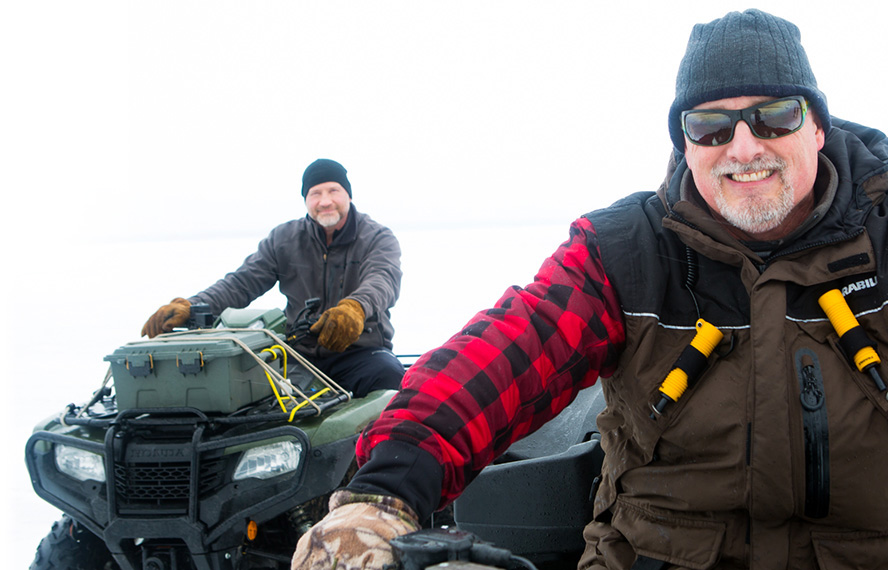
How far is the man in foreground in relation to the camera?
48.9 inches

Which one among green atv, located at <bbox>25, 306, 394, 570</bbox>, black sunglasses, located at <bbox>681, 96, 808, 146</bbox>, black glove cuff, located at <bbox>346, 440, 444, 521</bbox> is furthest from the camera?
green atv, located at <bbox>25, 306, 394, 570</bbox>

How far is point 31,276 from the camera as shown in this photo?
18719 mm

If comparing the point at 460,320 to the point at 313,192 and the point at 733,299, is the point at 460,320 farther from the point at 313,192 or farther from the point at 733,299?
the point at 733,299

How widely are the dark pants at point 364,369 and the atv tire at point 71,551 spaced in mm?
1096

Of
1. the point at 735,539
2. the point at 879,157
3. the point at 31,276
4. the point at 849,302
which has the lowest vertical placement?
the point at 31,276

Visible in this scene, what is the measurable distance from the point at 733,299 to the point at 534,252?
43.9 ft

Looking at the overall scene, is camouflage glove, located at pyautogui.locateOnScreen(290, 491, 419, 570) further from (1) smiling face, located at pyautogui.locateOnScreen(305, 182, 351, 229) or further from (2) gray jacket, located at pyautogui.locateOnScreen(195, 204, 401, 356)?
(1) smiling face, located at pyautogui.locateOnScreen(305, 182, 351, 229)

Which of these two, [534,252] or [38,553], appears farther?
[534,252]

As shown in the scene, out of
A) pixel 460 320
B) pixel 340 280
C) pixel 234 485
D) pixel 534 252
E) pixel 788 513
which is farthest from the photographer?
pixel 534 252

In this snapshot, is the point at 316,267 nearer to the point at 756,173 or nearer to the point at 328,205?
the point at 328,205

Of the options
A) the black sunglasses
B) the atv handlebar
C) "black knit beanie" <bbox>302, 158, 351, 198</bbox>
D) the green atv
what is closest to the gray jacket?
"black knit beanie" <bbox>302, 158, 351, 198</bbox>

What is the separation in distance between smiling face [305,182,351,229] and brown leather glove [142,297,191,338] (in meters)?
0.86

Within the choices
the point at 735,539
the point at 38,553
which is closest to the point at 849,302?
the point at 735,539

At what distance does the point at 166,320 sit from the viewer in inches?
123
